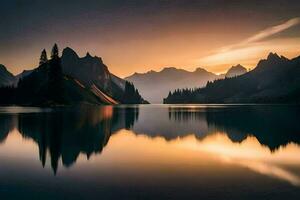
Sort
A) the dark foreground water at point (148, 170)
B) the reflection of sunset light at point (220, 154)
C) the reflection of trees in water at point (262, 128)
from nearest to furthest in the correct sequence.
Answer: the dark foreground water at point (148, 170) → the reflection of sunset light at point (220, 154) → the reflection of trees in water at point (262, 128)

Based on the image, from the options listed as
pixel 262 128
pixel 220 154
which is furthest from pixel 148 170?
pixel 262 128

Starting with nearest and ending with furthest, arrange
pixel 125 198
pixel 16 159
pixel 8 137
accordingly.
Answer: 1. pixel 125 198
2. pixel 16 159
3. pixel 8 137

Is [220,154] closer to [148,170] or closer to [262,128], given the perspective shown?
[148,170]

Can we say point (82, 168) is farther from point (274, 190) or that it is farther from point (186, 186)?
point (274, 190)

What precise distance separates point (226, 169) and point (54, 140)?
974 inches

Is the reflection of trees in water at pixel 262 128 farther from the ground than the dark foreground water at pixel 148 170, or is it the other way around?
the reflection of trees in water at pixel 262 128

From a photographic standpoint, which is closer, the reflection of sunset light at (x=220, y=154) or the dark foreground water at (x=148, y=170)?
the dark foreground water at (x=148, y=170)

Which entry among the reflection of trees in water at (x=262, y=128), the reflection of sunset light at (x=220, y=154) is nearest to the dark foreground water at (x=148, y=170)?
the reflection of sunset light at (x=220, y=154)

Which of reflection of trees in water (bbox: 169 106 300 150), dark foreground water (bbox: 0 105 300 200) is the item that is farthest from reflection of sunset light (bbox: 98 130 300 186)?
reflection of trees in water (bbox: 169 106 300 150)

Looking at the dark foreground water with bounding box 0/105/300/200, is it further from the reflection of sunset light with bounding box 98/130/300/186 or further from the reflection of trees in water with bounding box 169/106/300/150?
the reflection of trees in water with bounding box 169/106/300/150

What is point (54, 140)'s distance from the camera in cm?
4088

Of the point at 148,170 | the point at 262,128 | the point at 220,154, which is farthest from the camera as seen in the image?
the point at 262,128

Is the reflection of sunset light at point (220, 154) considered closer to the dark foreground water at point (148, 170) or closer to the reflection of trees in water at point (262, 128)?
the dark foreground water at point (148, 170)

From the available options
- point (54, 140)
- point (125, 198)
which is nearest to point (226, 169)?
point (125, 198)
